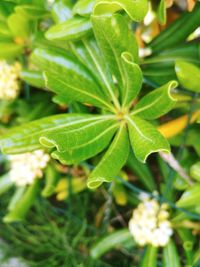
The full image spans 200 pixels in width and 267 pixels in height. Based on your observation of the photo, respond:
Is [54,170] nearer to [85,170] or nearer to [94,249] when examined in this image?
[85,170]

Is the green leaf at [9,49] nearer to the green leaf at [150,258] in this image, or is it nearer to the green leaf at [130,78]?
the green leaf at [130,78]

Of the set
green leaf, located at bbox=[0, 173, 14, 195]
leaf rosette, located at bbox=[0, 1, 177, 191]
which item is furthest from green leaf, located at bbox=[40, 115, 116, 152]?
green leaf, located at bbox=[0, 173, 14, 195]

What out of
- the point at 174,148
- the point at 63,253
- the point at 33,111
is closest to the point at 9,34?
the point at 33,111

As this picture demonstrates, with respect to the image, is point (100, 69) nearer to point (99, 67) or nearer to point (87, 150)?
point (99, 67)

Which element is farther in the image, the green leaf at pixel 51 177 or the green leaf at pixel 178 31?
the green leaf at pixel 51 177

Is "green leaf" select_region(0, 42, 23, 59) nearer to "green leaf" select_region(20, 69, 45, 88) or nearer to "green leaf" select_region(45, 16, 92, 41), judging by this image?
"green leaf" select_region(20, 69, 45, 88)

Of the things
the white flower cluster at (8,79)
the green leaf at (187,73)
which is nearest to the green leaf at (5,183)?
the white flower cluster at (8,79)
